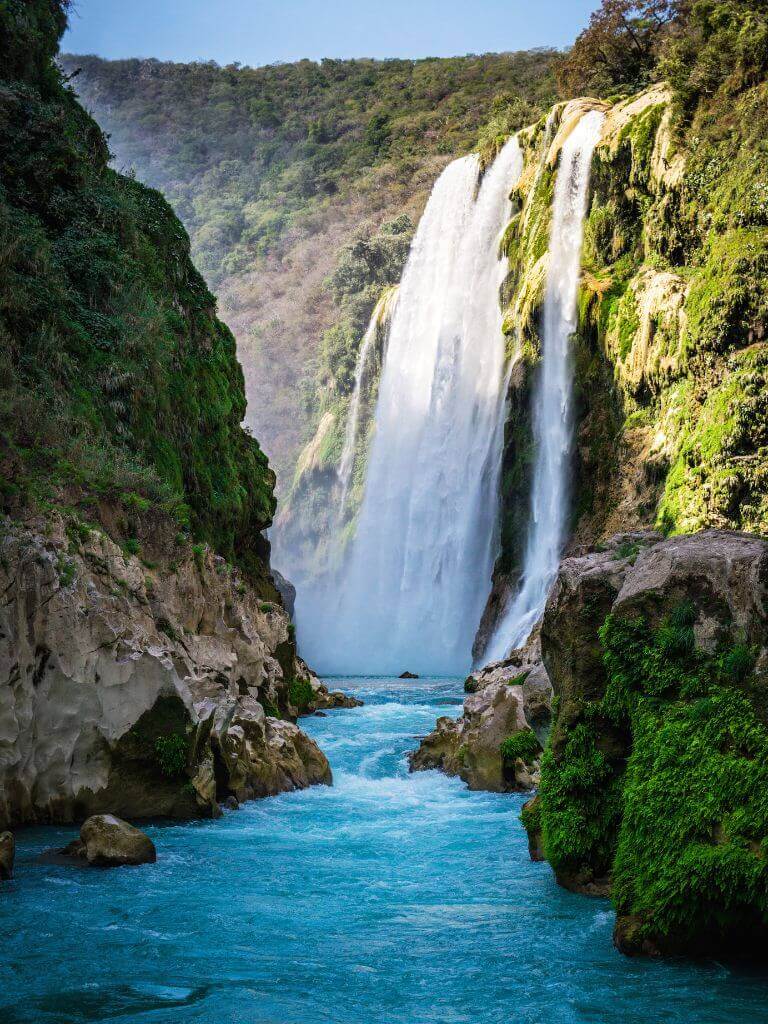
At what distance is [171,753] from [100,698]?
1.05 m

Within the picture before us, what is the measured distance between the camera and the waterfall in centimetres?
5303

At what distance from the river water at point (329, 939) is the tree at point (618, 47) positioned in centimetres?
3256

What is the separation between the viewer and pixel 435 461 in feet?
137

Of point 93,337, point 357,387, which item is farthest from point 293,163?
point 93,337

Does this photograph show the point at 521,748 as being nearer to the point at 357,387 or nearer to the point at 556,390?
the point at 556,390

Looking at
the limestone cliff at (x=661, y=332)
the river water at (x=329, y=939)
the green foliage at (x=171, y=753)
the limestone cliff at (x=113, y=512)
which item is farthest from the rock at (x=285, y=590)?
the river water at (x=329, y=939)

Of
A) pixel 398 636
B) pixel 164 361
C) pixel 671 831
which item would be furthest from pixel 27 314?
pixel 398 636

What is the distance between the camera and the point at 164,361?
19.9 metres

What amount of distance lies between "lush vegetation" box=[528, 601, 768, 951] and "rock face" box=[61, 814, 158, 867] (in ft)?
12.9

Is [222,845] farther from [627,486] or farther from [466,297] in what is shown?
[466,297]

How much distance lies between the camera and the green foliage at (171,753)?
10242 mm

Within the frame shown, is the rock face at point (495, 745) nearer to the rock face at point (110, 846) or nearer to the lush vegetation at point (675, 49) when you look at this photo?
the rock face at point (110, 846)

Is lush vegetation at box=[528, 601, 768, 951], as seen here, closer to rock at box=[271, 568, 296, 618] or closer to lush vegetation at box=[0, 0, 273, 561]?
lush vegetation at box=[0, 0, 273, 561]

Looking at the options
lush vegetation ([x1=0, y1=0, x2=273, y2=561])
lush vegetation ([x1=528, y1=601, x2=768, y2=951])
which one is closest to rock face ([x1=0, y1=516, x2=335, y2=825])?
lush vegetation ([x1=0, y1=0, x2=273, y2=561])
